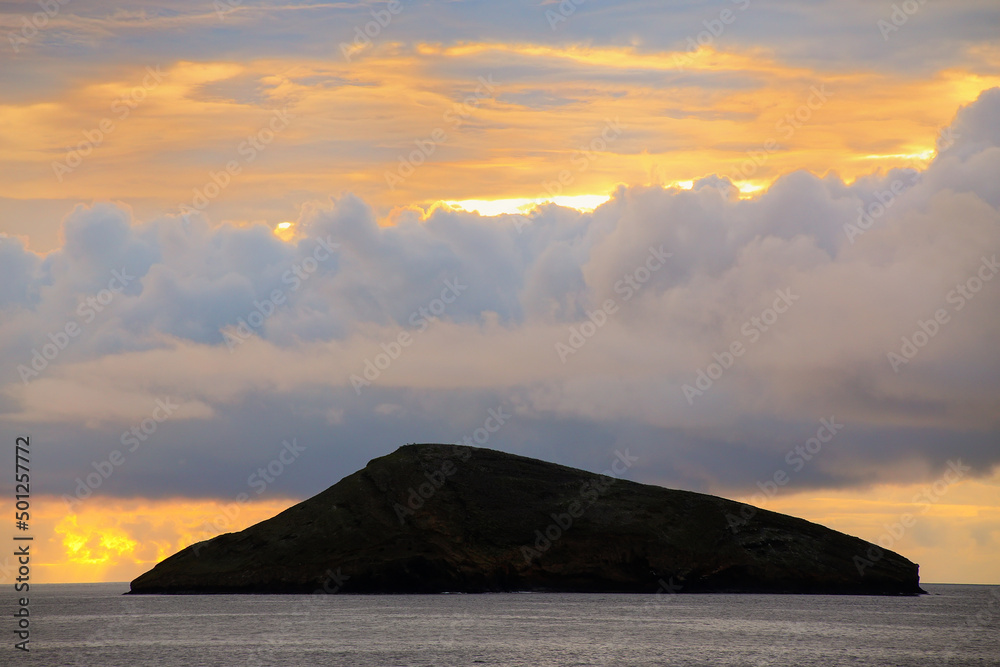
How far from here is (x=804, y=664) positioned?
375 feet

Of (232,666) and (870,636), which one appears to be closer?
(232,666)

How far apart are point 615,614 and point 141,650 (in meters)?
83.7

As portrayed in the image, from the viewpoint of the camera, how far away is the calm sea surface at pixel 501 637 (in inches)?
4594

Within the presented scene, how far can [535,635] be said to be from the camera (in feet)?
464

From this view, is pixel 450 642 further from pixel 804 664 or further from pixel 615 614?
pixel 615 614

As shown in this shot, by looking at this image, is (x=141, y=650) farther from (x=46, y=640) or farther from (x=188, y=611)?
(x=188, y=611)

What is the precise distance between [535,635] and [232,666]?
45.7 m

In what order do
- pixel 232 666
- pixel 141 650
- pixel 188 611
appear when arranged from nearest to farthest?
pixel 232 666 < pixel 141 650 < pixel 188 611

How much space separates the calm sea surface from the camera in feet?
383

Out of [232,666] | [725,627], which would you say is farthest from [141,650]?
[725,627]

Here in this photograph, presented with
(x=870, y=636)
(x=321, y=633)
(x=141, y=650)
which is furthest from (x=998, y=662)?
(x=141, y=650)

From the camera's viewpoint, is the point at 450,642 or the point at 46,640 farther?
the point at 46,640

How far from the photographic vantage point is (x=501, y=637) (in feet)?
454

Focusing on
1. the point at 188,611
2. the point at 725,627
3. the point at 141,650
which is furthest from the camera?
the point at 188,611
